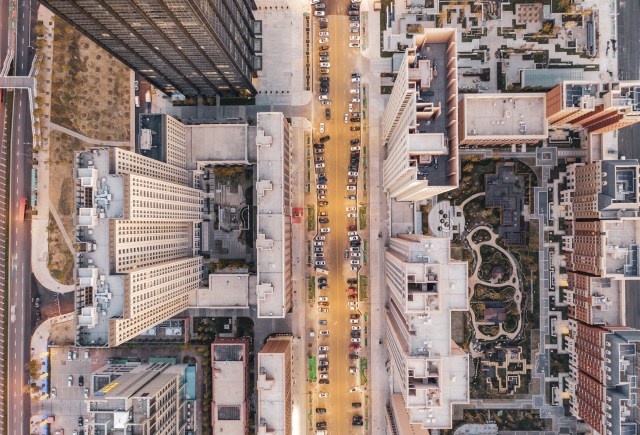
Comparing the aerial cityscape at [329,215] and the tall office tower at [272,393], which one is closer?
the tall office tower at [272,393]

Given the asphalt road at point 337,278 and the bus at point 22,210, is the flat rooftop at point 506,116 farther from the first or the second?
the bus at point 22,210

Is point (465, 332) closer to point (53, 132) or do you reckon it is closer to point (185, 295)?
point (185, 295)

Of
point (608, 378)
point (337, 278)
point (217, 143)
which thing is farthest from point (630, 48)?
point (217, 143)

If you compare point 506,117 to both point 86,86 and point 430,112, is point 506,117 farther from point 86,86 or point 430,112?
point 86,86

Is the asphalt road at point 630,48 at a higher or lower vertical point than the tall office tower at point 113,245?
higher

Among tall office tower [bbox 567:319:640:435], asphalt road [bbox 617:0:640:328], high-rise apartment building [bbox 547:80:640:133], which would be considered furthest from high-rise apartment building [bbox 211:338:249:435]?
asphalt road [bbox 617:0:640:328]

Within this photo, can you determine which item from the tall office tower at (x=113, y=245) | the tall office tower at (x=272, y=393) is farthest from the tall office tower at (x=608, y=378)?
the tall office tower at (x=113, y=245)

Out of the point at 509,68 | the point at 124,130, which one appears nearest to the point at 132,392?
the point at 124,130
